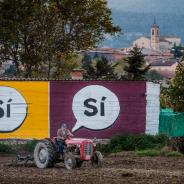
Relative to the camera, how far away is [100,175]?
25.4 m

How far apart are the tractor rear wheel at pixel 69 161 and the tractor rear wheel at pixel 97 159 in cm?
98

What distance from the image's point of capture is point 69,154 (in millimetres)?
29188

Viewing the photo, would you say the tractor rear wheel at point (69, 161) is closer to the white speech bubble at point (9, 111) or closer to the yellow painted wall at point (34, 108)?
the yellow painted wall at point (34, 108)

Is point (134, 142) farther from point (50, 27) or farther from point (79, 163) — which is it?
point (50, 27)

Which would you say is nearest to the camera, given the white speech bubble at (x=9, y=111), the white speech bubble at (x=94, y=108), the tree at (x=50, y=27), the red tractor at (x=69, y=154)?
the red tractor at (x=69, y=154)

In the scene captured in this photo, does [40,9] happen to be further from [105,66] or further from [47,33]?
[105,66]

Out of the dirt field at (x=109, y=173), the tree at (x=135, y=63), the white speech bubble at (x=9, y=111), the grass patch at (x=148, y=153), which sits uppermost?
the tree at (x=135, y=63)

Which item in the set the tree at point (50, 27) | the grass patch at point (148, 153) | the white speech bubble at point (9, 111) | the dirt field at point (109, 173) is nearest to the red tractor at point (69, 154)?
the dirt field at point (109, 173)

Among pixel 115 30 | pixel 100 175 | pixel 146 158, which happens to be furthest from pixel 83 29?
pixel 100 175

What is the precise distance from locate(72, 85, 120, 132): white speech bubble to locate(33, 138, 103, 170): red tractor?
831 cm

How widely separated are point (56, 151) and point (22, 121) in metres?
8.75

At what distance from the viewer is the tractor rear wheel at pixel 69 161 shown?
1142 inches

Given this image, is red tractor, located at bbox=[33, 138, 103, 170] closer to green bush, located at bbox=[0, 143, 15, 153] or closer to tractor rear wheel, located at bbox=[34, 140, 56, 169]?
tractor rear wheel, located at bbox=[34, 140, 56, 169]

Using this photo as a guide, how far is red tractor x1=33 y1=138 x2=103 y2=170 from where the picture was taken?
29.3m
